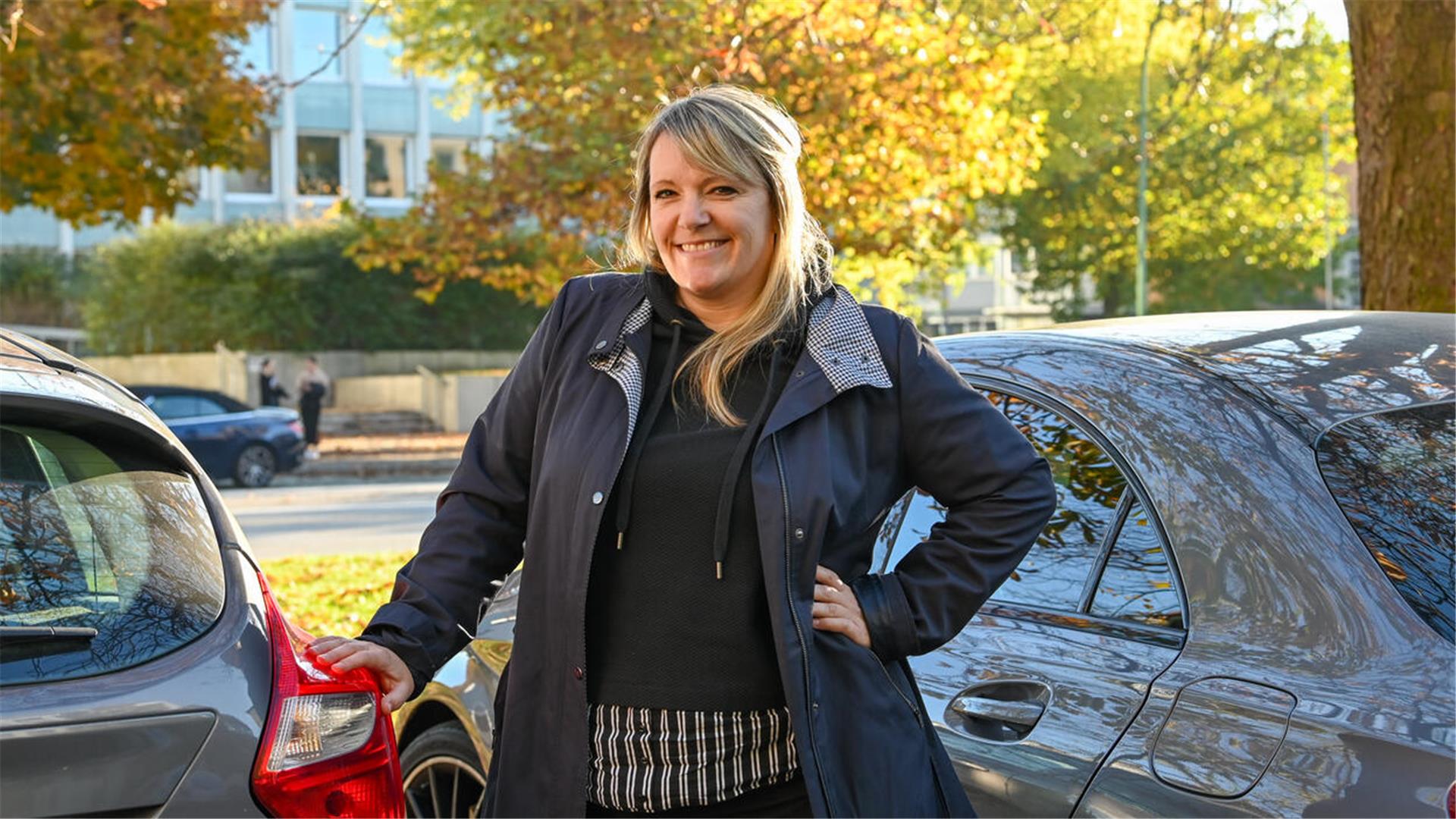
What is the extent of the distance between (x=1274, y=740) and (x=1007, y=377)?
42.6 inches

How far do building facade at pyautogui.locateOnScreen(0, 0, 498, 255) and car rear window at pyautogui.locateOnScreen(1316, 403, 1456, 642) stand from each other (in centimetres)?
3973

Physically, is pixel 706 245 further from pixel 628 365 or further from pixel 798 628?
pixel 798 628

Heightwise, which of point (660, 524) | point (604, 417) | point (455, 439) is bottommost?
point (455, 439)

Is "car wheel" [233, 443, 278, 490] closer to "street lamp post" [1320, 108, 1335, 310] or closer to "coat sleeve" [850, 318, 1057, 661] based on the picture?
"coat sleeve" [850, 318, 1057, 661]

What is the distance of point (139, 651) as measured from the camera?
8.29ft

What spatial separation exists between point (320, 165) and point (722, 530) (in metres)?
43.3

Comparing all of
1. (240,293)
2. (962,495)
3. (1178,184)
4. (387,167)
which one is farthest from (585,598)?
(387,167)

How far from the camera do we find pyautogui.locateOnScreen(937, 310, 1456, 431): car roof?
2871mm

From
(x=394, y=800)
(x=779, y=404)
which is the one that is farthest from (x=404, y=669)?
(x=779, y=404)

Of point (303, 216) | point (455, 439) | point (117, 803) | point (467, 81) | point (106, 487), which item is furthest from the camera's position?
point (303, 216)

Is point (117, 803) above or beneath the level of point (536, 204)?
beneath

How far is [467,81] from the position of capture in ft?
72.6

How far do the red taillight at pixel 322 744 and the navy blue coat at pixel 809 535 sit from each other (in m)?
0.18

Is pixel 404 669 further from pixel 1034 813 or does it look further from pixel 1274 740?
pixel 1274 740
